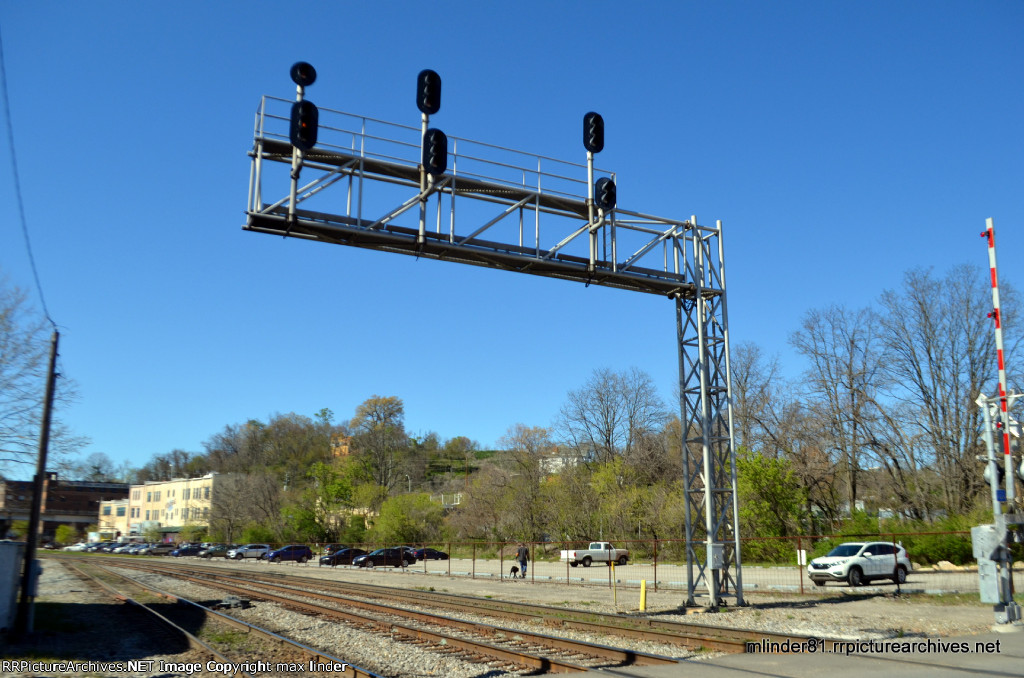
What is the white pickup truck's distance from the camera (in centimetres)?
4531

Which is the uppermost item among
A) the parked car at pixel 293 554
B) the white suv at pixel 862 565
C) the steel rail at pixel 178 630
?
the white suv at pixel 862 565

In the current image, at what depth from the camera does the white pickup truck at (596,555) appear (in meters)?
45.3

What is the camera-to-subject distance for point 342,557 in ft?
173

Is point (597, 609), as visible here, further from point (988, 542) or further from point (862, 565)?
point (862, 565)

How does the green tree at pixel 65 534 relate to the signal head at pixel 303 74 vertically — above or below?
below

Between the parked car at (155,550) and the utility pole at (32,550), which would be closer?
the utility pole at (32,550)

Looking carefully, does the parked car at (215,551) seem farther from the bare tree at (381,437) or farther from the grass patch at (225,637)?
the grass patch at (225,637)

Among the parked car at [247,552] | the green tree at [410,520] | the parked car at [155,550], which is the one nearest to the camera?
the parked car at [247,552]

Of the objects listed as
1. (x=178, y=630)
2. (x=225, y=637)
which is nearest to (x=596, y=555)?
(x=178, y=630)

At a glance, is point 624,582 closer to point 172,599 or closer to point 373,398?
point 172,599

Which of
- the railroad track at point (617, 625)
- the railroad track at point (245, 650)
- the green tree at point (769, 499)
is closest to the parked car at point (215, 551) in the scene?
the green tree at point (769, 499)

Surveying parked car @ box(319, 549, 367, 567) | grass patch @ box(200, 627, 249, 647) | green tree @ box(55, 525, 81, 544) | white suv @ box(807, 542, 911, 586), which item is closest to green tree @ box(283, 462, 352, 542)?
parked car @ box(319, 549, 367, 567)

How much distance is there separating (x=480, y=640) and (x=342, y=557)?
4172 cm

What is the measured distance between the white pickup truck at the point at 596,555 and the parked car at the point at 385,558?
10.7 meters
